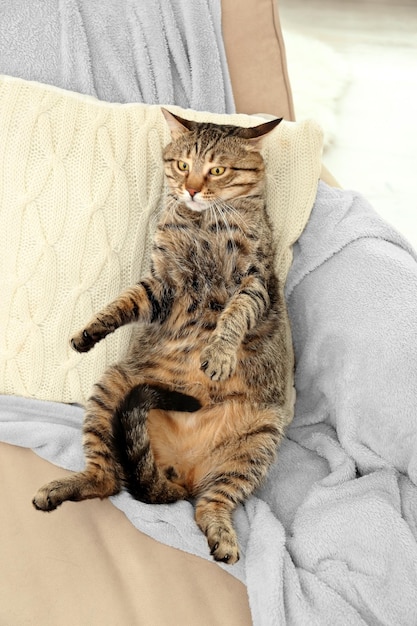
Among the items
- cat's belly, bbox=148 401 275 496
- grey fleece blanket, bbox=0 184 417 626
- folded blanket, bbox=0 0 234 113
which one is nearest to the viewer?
grey fleece blanket, bbox=0 184 417 626

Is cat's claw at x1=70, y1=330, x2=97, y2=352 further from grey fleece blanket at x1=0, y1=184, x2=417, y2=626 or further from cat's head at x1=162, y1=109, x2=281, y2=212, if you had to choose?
cat's head at x1=162, y1=109, x2=281, y2=212

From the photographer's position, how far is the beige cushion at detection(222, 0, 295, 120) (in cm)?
185

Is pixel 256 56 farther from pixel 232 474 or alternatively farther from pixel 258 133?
pixel 232 474

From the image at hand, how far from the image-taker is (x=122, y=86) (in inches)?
70.9

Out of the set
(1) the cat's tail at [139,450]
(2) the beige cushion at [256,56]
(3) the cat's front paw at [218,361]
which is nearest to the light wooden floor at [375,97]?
(2) the beige cushion at [256,56]

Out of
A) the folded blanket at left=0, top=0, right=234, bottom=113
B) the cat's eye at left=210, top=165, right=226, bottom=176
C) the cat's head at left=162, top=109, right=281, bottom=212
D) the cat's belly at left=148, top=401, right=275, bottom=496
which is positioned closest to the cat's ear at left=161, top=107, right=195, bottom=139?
the cat's head at left=162, top=109, right=281, bottom=212

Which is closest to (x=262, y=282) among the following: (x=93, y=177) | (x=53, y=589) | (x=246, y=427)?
(x=246, y=427)

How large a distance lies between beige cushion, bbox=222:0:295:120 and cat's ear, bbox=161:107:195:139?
1.14 feet

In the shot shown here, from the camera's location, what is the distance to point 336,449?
1.51m

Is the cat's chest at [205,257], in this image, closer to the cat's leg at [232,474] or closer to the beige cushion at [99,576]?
the cat's leg at [232,474]

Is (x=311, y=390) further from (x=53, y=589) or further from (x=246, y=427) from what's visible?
(x=53, y=589)

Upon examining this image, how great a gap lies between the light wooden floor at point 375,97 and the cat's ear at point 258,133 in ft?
4.71

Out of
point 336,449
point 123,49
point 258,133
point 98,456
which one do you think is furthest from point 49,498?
point 123,49

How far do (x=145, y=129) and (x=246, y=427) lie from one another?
783 millimetres
